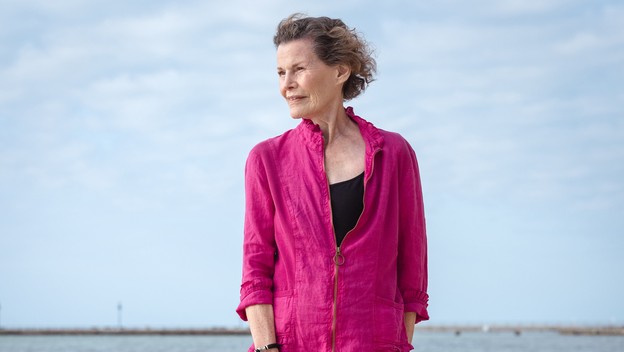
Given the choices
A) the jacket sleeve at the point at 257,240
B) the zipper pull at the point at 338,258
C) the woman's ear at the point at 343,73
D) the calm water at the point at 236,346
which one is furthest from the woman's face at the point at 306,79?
the calm water at the point at 236,346

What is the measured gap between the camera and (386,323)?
2.83 metres

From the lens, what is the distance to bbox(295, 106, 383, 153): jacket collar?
3.00 m

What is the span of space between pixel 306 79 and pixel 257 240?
0.52 meters

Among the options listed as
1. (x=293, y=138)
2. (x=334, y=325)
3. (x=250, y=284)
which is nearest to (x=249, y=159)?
(x=293, y=138)

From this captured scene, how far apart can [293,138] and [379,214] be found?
40cm

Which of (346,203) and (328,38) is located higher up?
(328,38)

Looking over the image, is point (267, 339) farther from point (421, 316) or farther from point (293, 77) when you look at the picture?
point (293, 77)

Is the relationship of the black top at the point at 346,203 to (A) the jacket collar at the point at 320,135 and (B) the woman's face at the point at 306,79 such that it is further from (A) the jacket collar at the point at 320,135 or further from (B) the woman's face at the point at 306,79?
(B) the woman's face at the point at 306,79

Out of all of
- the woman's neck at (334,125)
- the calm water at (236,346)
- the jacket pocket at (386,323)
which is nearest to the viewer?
the jacket pocket at (386,323)

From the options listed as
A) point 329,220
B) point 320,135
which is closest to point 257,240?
point 329,220

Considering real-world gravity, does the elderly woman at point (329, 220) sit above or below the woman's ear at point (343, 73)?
below

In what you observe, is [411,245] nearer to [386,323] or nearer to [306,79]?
[386,323]

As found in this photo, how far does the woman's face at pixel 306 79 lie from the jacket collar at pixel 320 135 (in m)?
0.04

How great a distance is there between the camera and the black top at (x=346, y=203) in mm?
2914
